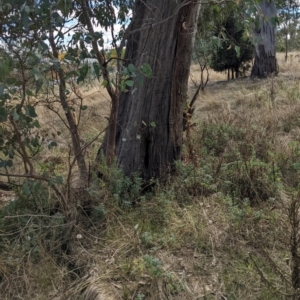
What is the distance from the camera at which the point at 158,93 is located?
174 inches

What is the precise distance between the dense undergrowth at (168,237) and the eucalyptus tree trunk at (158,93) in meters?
0.27

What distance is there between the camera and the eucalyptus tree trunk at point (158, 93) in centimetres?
438

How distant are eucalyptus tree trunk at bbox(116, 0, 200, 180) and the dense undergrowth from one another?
0.27 meters

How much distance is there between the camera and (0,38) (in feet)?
9.94

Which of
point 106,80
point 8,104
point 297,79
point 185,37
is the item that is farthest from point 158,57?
point 297,79

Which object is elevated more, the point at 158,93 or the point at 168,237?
the point at 158,93

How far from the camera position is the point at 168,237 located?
140 inches

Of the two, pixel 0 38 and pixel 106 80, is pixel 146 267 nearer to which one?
pixel 106 80

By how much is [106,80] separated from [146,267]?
1.33m

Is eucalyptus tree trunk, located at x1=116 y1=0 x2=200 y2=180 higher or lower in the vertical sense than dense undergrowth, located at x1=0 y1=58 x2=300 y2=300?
higher

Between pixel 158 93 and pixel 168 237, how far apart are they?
1.55 m

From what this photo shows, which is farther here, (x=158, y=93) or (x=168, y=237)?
(x=158, y=93)

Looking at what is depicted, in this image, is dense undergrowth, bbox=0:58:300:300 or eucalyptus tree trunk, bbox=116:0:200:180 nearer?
dense undergrowth, bbox=0:58:300:300

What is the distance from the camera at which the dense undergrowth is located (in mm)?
3023
